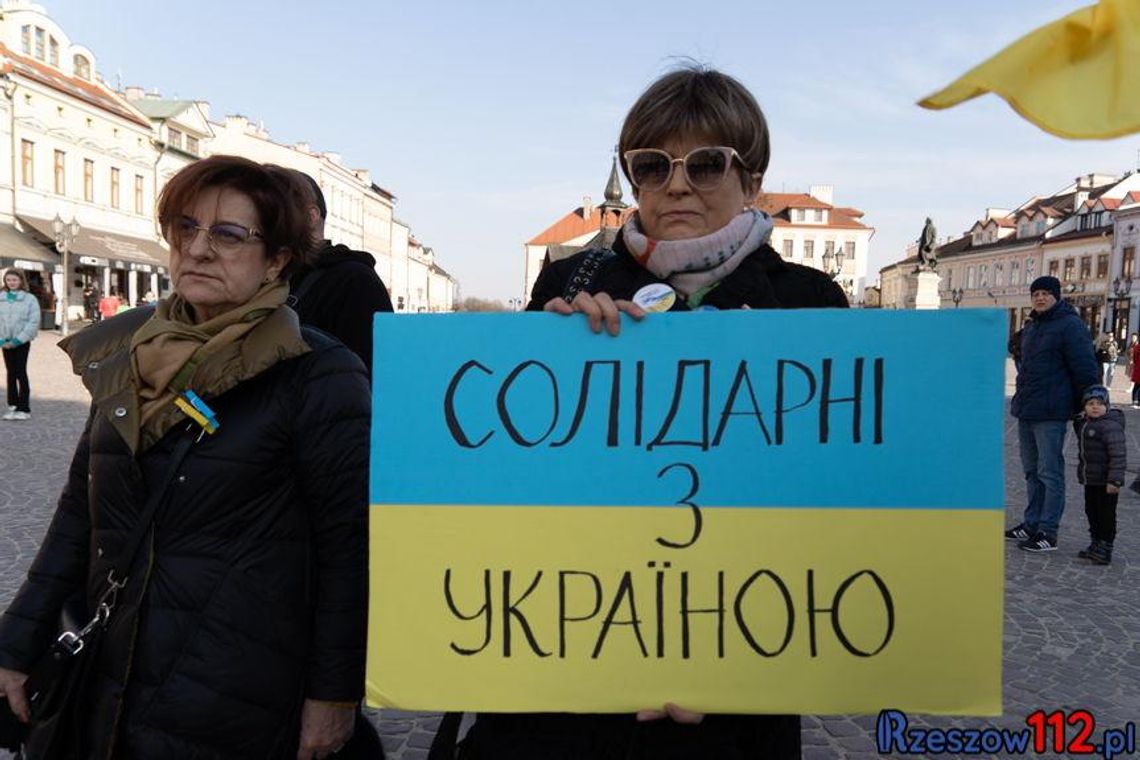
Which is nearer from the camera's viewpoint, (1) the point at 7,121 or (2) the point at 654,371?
(2) the point at 654,371

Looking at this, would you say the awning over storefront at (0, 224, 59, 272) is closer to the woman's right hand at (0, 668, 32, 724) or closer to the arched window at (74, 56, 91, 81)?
the arched window at (74, 56, 91, 81)

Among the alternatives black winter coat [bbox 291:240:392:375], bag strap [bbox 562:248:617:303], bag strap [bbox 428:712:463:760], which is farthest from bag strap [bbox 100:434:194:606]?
black winter coat [bbox 291:240:392:375]

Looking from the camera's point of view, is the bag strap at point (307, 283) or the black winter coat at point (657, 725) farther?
the bag strap at point (307, 283)

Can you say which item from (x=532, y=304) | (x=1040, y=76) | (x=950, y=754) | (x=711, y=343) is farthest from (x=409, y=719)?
(x=1040, y=76)

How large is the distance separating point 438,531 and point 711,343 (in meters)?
0.59

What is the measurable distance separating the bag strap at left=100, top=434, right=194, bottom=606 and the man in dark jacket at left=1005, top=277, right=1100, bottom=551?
588 cm

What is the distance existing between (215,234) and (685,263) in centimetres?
97

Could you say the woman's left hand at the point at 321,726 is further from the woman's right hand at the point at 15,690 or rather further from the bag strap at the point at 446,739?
the woman's right hand at the point at 15,690

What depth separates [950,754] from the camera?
316 cm

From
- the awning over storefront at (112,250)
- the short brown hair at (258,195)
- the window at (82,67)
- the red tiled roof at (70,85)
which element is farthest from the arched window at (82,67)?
the short brown hair at (258,195)

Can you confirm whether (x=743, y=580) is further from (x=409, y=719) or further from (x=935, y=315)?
(x=409, y=719)

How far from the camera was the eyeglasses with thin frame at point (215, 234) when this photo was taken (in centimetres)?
174

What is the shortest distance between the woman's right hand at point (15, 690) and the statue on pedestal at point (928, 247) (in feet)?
88.3

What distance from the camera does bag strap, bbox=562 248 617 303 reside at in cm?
167
